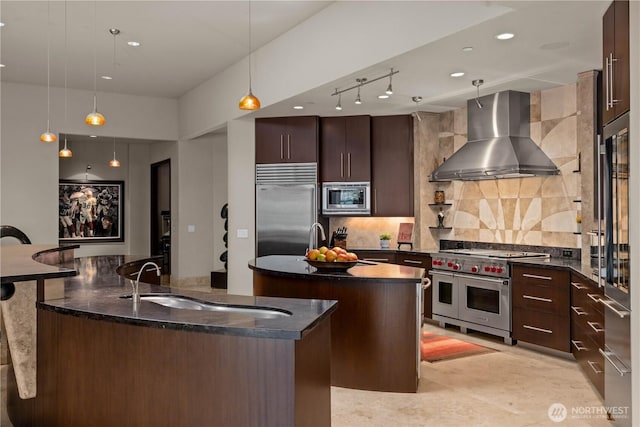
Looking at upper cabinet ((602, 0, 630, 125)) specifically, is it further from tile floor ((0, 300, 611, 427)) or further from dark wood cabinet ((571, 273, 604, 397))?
tile floor ((0, 300, 611, 427))

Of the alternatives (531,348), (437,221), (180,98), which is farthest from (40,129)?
(531,348)

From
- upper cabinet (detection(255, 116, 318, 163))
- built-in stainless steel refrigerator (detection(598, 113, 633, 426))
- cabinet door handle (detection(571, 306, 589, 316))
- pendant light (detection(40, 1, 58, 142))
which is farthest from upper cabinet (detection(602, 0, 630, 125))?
pendant light (detection(40, 1, 58, 142))

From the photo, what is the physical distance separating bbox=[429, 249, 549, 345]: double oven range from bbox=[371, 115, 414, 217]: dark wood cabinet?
112 centimetres

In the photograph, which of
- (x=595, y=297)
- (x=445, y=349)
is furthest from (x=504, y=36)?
(x=445, y=349)

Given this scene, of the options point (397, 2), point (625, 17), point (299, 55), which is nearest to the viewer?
point (625, 17)

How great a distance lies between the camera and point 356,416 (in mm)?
3418

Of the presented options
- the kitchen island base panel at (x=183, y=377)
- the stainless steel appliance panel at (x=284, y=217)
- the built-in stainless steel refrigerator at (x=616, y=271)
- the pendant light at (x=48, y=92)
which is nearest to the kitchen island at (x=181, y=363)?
the kitchen island base panel at (x=183, y=377)

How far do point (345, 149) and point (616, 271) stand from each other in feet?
14.2

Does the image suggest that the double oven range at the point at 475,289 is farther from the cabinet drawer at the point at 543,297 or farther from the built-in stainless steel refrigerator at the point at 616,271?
the built-in stainless steel refrigerator at the point at 616,271

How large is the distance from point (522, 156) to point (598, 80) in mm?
1026

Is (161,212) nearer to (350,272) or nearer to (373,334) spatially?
(350,272)

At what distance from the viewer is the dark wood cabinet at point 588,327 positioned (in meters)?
3.72

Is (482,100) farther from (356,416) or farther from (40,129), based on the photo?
(40,129)

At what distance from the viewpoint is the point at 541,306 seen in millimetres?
4883
